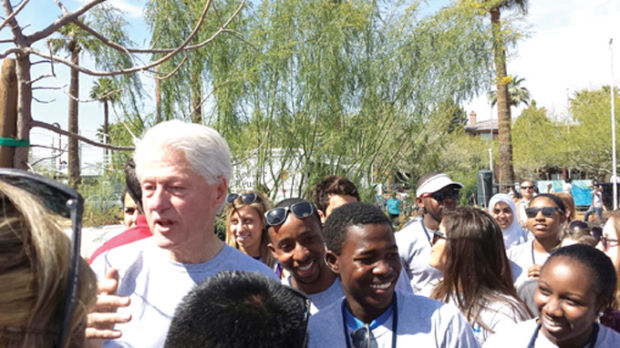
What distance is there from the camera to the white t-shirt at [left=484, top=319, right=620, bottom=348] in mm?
2066

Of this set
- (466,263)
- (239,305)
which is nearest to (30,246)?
(239,305)

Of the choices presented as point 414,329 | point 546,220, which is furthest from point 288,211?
point 546,220

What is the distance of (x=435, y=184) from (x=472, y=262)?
182cm

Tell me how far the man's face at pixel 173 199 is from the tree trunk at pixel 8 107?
923mm

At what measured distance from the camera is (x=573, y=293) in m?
2.08

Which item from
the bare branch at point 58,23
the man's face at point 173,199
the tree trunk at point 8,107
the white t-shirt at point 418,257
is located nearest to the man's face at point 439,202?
the white t-shirt at point 418,257

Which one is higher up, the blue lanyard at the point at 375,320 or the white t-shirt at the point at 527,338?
the blue lanyard at the point at 375,320

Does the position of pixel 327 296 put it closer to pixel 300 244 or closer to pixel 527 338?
pixel 300 244

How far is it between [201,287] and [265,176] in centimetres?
628

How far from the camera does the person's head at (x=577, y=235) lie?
3.75 m

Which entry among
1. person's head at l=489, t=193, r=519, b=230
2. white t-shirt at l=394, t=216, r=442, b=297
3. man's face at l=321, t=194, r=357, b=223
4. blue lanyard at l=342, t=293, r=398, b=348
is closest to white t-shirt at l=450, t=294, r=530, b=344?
blue lanyard at l=342, t=293, r=398, b=348

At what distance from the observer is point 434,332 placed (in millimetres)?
1799

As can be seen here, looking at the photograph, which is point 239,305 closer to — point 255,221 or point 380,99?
point 255,221

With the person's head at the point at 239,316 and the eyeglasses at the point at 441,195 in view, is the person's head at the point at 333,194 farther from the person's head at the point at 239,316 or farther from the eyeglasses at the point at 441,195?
the person's head at the point at 239,316
